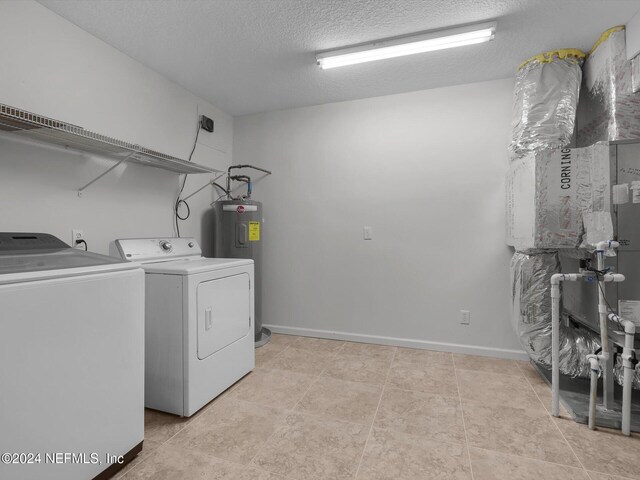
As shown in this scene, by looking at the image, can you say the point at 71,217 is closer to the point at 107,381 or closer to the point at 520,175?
the point at 107,381

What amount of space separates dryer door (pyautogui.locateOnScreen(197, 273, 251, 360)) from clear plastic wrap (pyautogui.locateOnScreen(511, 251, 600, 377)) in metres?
2.01

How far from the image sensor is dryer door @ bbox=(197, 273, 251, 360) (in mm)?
1890

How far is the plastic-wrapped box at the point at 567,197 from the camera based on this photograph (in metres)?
1.90

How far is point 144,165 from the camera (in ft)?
8.14

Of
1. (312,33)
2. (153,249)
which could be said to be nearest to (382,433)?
(153,249)

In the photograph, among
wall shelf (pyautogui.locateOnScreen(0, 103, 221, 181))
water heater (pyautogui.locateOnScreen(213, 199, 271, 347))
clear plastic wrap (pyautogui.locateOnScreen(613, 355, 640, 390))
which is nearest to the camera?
wall shelf (pyautogui.locateOnScreen(0, 103, 221, 181))

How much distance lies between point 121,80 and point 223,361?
2146 mm

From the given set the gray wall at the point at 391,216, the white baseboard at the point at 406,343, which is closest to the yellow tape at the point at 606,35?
the gray wall at the point at 391,216

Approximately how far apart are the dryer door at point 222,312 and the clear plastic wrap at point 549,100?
229 centimetres

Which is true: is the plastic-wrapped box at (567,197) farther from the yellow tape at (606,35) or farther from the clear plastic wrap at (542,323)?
the yellow tape at (606,35)

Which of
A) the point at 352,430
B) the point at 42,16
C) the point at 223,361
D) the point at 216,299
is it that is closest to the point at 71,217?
the point at 216,299

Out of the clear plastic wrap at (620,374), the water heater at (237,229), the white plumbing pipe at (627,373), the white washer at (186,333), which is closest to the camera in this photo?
the white plumbing pipe at (627,373)

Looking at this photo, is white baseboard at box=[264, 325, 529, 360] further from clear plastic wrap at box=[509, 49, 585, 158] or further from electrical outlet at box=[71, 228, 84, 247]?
electrical outlet at box=[71, 228, 84, 247]

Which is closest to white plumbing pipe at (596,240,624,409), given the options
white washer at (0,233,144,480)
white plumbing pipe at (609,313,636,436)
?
white plumbing pipe at (609,313,636,436)
